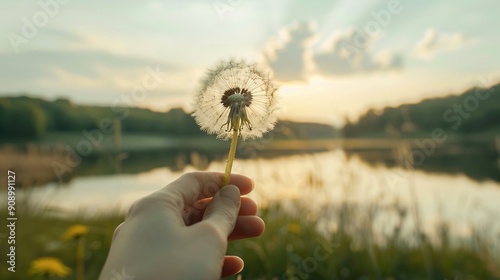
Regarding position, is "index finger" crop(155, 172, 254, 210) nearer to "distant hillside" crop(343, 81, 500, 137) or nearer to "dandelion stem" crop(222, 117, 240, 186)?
"dandelion stem" crop(222, 117, 240, 186)

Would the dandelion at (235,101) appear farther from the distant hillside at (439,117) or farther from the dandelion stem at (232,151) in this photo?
the distant hillside at (439,117)

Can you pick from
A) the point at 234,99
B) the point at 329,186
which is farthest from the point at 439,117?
the point at 234,99

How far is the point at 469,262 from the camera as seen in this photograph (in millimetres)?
3773

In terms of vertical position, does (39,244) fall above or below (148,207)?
below

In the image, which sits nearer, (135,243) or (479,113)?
(135,243)

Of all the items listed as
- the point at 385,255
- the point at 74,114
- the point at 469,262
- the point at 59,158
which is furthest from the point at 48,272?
the point at 74,114

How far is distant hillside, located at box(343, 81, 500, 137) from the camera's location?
3.65 meters

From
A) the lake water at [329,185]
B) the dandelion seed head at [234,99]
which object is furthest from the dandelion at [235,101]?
the lake water at [329,185]

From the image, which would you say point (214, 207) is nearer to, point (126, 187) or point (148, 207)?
point (148, 207)

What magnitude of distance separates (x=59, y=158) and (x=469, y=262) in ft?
14.4

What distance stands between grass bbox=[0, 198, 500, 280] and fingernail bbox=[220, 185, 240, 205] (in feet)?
6.78

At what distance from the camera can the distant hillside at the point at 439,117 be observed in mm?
3652

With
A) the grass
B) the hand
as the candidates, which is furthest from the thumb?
the grass

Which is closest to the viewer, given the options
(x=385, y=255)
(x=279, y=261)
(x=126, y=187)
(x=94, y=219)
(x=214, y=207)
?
(x=214, y=207)
